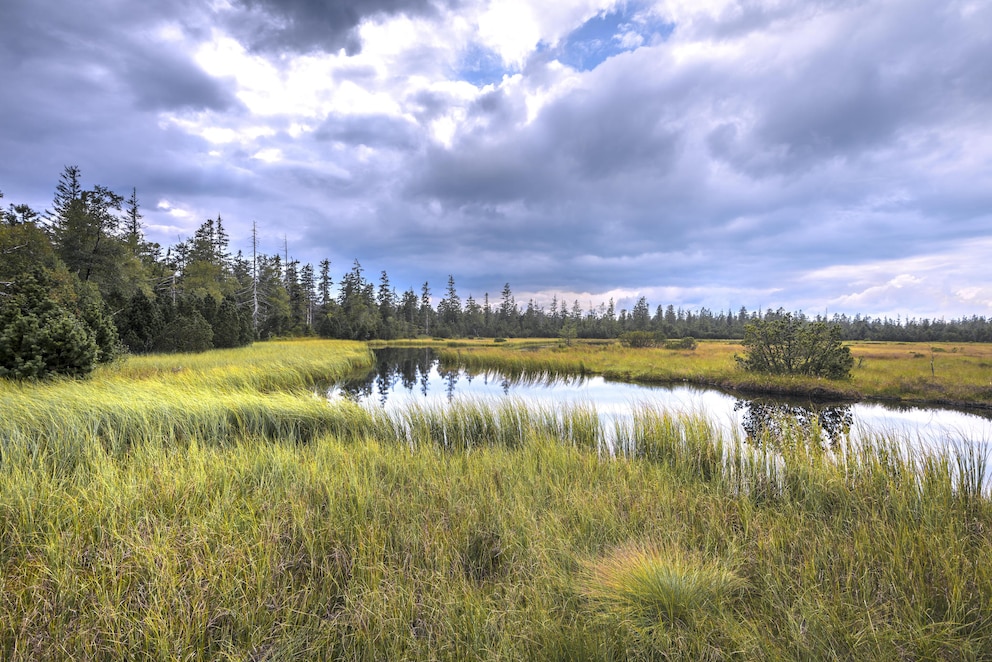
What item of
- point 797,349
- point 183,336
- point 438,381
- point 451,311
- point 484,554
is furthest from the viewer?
point 451,311

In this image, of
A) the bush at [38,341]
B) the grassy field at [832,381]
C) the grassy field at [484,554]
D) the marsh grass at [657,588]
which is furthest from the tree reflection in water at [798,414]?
the bush at [38,341]

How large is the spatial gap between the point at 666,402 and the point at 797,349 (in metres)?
12.6

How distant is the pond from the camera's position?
24.7 feet

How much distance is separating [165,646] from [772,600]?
359 centimetres

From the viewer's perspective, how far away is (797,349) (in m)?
Answer: 17.7

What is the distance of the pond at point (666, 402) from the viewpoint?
7.53 m

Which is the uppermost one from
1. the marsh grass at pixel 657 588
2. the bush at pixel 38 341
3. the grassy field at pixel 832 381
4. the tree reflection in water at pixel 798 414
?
the bush at pixel 38 341

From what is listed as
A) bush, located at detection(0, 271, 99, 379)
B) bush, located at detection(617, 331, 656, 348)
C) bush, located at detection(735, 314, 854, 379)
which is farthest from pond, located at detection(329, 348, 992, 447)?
bush, located at detection(617, 331, 656, 348)

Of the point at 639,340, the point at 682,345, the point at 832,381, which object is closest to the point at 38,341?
the point at 832,381

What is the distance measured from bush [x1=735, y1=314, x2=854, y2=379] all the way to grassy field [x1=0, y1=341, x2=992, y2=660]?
14.8 metres

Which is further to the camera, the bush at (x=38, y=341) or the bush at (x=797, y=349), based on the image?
the bush at (x=797, y=349)

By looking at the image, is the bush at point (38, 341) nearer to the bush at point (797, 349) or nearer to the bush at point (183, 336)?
the bush at point (183, 336)

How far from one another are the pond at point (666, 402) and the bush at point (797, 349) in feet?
11.2

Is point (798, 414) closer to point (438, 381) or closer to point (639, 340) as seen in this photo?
point (438, 381)
